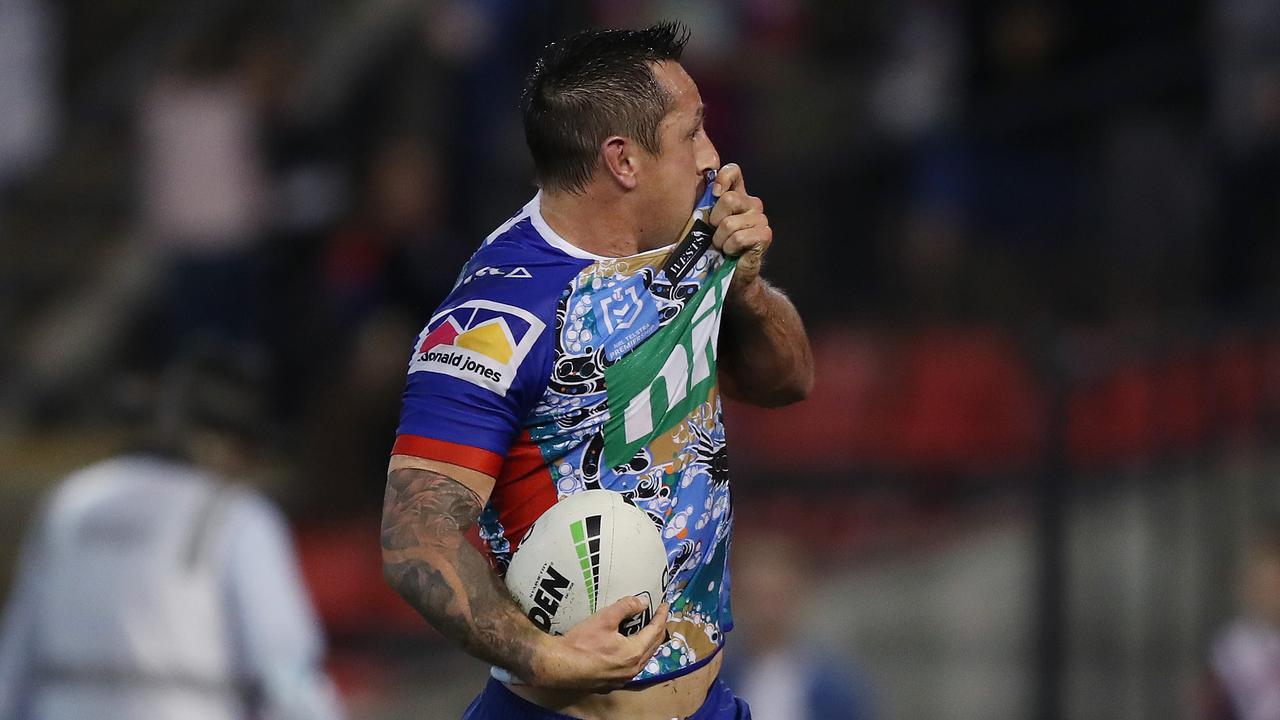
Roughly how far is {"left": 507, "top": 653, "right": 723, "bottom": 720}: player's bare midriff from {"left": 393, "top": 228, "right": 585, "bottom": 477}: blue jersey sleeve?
48 cm

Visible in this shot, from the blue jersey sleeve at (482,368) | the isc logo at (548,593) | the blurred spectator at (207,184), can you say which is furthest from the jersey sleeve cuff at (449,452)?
the blurred spectator at (207,184)

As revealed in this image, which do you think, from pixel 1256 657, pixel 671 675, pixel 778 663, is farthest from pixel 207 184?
pixel 671 675

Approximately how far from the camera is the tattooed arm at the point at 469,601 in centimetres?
342

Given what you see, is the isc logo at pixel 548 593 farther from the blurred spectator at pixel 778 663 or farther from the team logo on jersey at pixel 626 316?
the blurred spectator at pixel 778 663

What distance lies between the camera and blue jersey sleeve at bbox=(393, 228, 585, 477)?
11.5 feet

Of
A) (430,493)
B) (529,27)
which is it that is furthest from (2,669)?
(529,27)

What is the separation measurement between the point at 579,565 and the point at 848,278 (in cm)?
763

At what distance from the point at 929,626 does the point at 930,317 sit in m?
1.81

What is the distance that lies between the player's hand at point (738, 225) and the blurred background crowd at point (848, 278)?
2.74 meters

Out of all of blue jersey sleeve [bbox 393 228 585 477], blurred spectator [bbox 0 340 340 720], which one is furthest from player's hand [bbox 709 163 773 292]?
blurred spectator [bbox 0 340 340 720]

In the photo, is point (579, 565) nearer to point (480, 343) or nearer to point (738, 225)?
point (480, 343)

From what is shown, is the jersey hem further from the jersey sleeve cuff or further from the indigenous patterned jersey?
the jersey sleeve cuff

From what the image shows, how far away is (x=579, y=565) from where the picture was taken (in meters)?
3.47

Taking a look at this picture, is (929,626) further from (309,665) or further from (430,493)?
(430,493)
